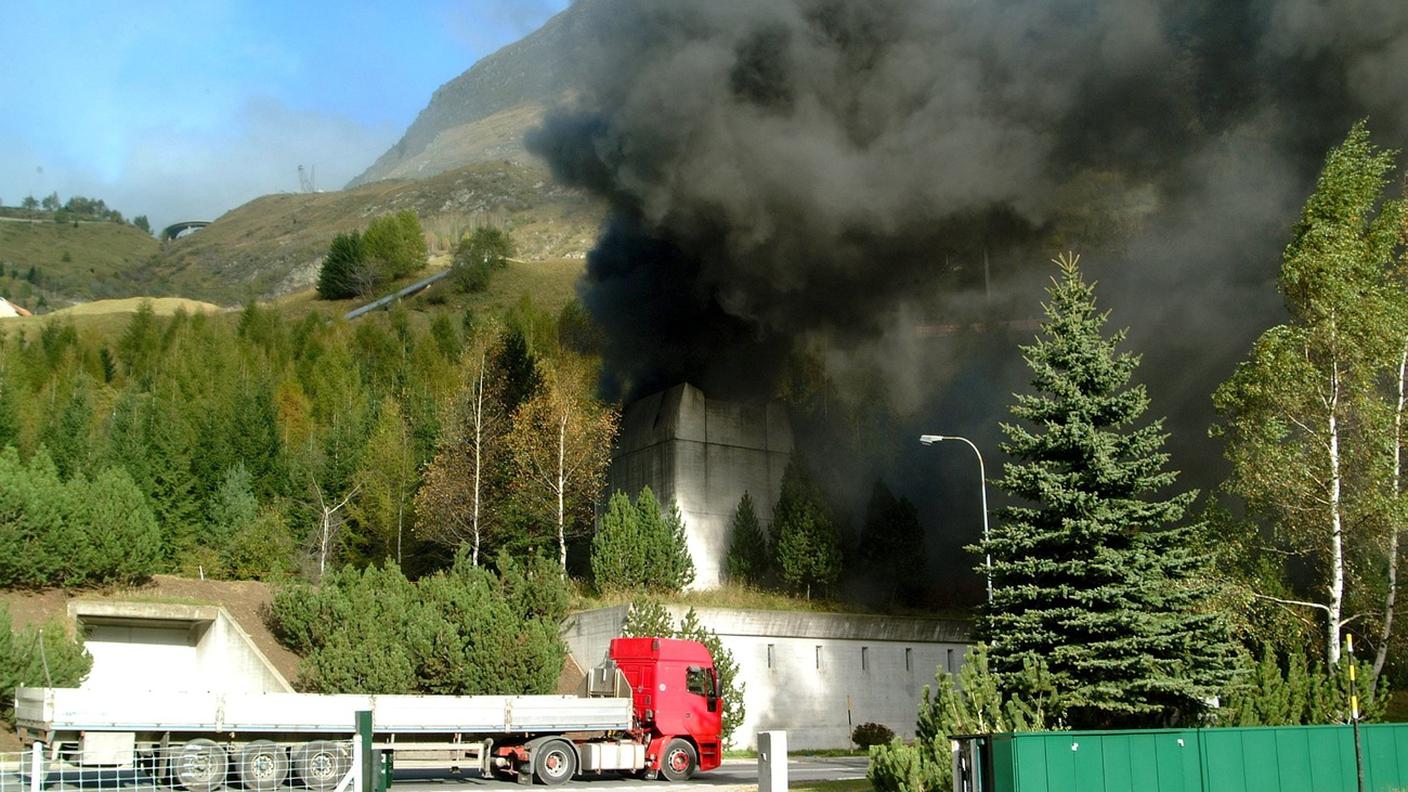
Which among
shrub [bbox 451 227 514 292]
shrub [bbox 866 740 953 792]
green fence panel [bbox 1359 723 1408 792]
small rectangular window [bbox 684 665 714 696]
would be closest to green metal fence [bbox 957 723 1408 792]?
green fence panel [bbox 1359 723 1408 792]

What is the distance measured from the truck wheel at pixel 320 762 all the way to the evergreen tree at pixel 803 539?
1902 cm

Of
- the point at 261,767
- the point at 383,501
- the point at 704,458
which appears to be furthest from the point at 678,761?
the point at 383,501

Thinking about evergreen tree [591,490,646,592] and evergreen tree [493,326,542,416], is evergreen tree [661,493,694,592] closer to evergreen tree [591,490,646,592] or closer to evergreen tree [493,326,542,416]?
evergreen tree [591,490,646,592]

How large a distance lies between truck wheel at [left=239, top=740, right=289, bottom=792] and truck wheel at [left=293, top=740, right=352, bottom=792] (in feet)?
0.81

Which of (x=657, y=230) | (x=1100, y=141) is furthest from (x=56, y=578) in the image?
(x=1100, y=141)

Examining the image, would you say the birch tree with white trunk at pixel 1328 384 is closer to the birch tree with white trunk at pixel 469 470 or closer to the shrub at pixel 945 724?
the shrub at pixel 945 724

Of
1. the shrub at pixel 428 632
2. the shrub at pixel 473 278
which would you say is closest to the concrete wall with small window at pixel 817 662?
the shrub at pixel 428 632

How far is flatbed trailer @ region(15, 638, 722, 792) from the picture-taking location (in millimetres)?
17250

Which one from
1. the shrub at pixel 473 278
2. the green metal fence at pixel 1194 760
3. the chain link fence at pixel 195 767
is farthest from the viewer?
the shrub at pixel 473 278

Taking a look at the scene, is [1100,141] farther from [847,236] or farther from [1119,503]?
[1119,503]

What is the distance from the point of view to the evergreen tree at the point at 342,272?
14362cm


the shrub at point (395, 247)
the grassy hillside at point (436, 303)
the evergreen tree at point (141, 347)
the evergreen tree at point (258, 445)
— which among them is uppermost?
the shrub at point (395, 247)

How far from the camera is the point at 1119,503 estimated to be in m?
18.2

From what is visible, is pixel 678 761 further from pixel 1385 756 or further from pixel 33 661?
pixel 33 661
